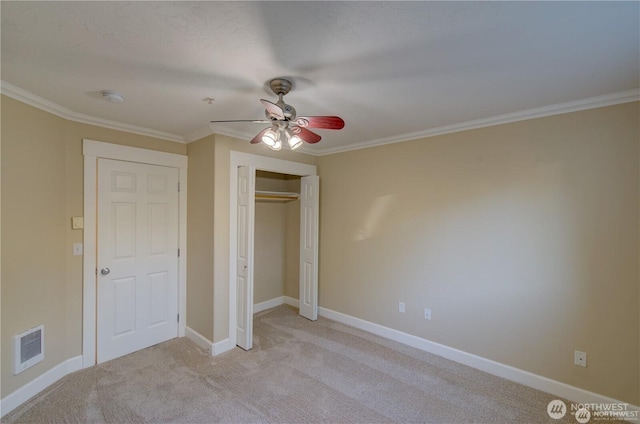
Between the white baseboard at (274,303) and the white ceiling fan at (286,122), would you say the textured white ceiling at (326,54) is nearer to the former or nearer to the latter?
the white ceiling fan at (286,122)

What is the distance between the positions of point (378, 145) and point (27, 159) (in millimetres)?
3293

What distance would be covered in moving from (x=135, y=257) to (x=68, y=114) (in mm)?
1477

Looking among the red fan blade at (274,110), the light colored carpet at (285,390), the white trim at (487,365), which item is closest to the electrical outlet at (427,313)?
the white trim at (487,365)

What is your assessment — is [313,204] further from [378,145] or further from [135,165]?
[135,165]

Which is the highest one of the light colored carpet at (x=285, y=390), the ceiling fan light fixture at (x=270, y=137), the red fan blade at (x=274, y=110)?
the red fan blade at (x=274, y=110)

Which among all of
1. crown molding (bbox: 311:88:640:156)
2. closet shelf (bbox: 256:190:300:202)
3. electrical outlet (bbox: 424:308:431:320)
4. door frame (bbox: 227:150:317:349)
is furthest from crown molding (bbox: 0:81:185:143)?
electrical outlet (bbox: 424:308:431:320)

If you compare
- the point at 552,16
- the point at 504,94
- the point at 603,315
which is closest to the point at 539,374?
the point at 603,315

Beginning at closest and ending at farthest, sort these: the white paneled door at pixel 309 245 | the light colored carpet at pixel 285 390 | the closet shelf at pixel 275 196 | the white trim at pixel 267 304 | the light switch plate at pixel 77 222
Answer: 1. the light colored carpet at pixel 285 390
2. the light switch plate at pixel 77 222
3. the closet shelf at pixel 275 196
4. the white paneled door at pixel 309 245
5. the white trim at pixel 267 304

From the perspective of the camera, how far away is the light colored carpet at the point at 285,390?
2.15 m

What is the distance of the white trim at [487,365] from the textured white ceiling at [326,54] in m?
2.31

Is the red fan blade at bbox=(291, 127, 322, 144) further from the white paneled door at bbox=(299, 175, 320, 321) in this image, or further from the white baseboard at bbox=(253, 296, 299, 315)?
the white baseboard at bbox=(253, 296, 299, 315)

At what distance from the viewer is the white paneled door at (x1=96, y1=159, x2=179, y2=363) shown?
2.87 metres

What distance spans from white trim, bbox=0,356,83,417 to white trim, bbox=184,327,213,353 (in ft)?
3.20

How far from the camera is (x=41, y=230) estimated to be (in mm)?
2373
